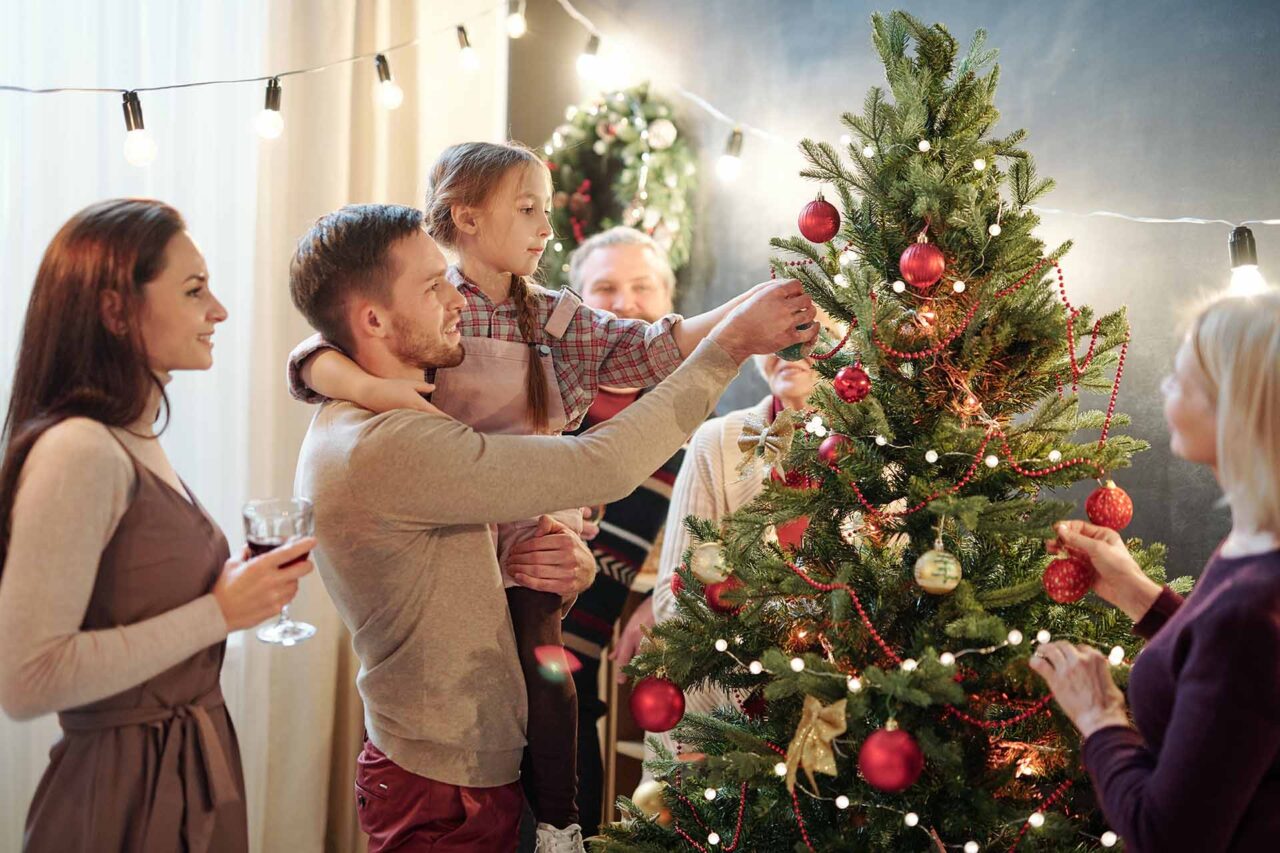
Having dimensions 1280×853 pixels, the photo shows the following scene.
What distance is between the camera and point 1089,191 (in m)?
2.77

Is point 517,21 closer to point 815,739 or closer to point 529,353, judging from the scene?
point 529,353

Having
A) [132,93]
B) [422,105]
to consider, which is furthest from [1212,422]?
→ [422,105]

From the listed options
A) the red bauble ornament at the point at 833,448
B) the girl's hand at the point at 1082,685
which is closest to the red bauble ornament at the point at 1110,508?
the girl's hand at the point at 1082,685

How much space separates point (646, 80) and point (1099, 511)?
274cm

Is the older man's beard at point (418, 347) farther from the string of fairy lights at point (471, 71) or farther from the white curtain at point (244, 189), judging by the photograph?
the white curtain at point (244, 189)

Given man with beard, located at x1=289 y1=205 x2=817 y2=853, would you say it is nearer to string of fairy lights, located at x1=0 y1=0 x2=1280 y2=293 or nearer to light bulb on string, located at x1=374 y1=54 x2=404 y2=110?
string of fairy lights, located at x1=0 y1=0 x2=1280 y2=293

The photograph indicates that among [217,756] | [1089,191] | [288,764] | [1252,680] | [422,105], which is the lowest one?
[288,764]

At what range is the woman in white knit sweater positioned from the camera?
2.96 meters

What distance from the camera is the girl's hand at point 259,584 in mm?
1560

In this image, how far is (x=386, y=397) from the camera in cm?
176

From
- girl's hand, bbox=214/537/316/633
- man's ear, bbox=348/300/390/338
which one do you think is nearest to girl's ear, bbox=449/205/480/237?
man's ear, bbox=348/300/390/338

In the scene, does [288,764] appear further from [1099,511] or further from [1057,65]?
[1057,65]

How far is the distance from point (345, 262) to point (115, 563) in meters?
0.57

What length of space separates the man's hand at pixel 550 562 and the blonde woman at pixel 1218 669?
91 centimetres
